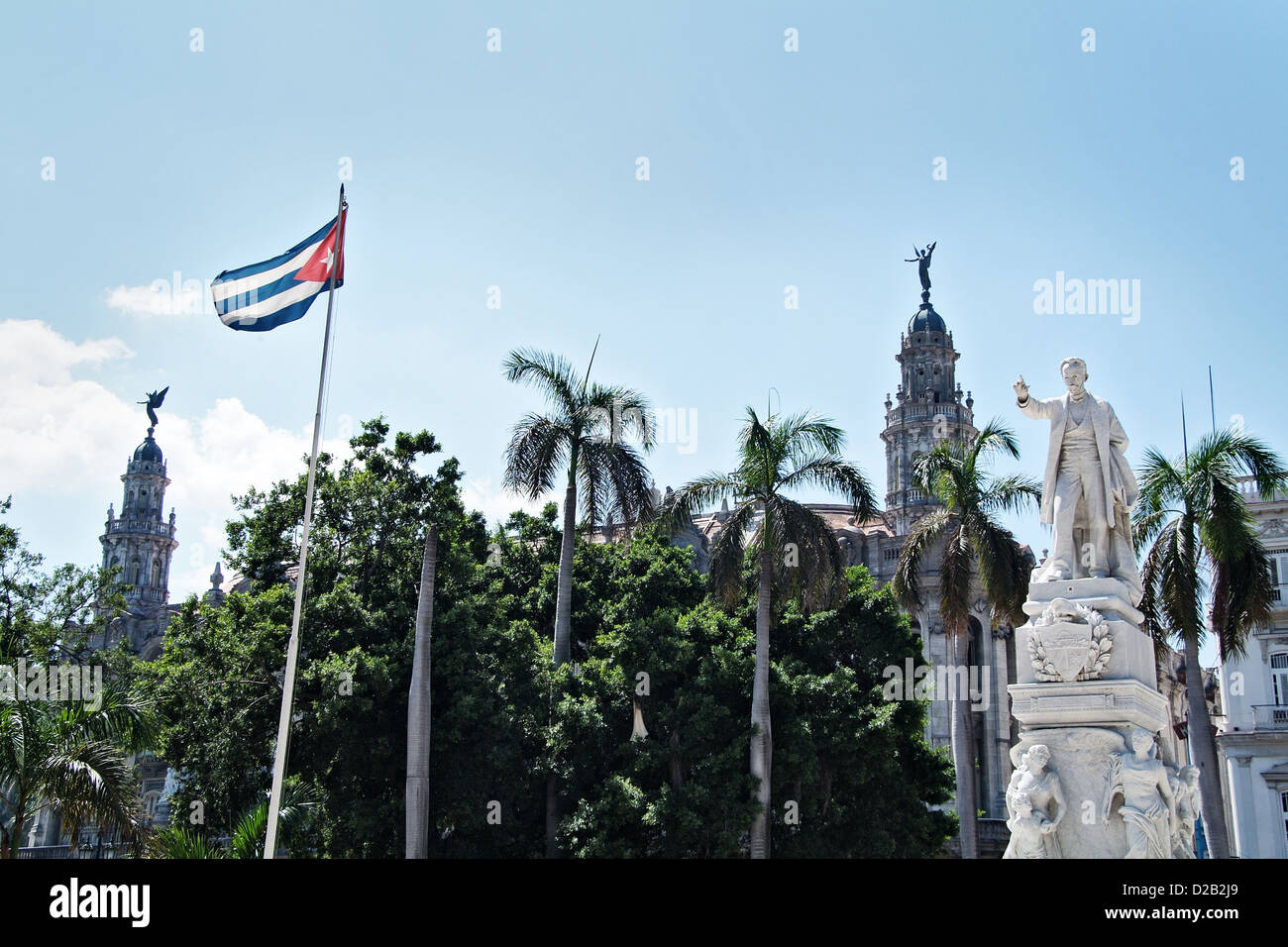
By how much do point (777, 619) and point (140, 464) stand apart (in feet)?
201

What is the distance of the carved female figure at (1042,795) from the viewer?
44.7 feet

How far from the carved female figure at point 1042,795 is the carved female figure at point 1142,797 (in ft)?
1.57

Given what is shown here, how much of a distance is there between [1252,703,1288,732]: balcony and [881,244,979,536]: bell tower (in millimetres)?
23230

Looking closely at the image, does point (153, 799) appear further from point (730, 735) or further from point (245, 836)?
point (245, 836)

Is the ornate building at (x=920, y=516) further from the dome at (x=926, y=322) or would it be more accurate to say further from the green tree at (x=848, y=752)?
the green tree at (x=848, y=752)

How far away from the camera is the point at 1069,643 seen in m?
14.2

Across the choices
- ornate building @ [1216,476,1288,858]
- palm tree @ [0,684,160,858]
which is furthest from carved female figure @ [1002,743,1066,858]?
ornate building @ [1216,476,1288,858]

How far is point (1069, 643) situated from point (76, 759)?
13808 mm

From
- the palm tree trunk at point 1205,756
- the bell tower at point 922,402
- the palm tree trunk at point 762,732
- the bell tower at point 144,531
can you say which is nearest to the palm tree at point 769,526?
the palm tree trunk at point 762,732

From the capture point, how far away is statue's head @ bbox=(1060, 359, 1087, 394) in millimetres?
15852

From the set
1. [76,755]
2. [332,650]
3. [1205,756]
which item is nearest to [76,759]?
[76,755]
